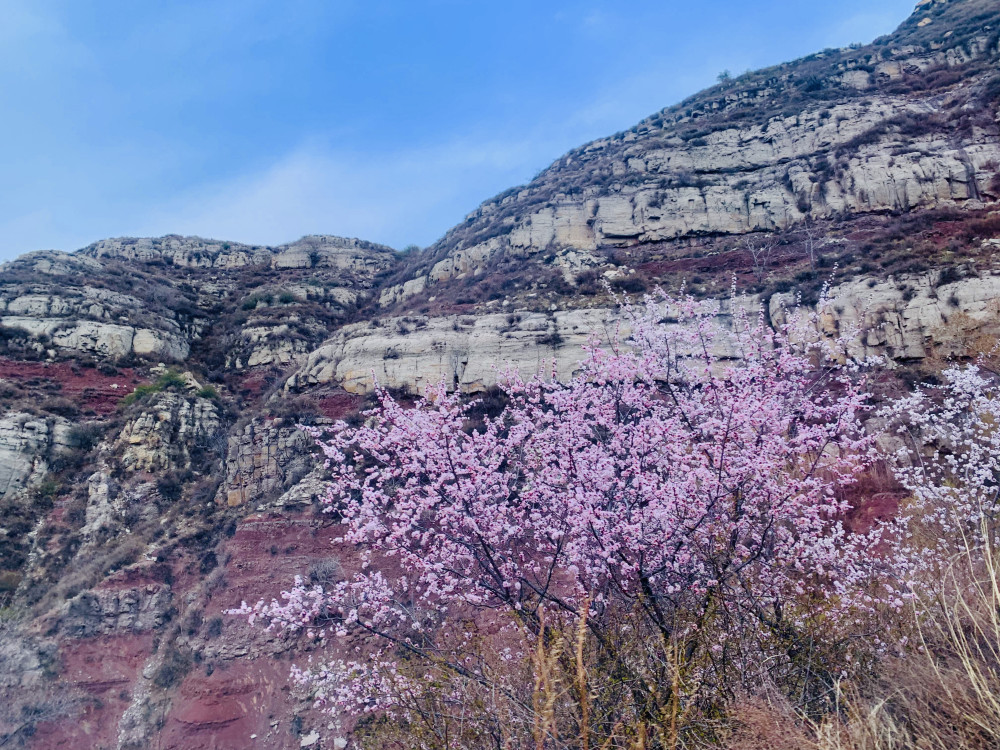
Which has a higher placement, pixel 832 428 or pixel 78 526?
pixel 832 428

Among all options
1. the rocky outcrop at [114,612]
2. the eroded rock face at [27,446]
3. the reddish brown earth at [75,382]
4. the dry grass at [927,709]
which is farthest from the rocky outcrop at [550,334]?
the dry grass at [927,709]

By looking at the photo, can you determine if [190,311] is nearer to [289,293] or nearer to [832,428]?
[289,293]

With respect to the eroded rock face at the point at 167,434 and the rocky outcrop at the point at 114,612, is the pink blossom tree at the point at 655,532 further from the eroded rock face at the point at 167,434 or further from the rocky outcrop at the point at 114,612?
the eroded rock face at the point at 167,434

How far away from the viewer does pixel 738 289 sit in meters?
27.7

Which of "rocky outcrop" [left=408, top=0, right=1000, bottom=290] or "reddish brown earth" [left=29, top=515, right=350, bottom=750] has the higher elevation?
"rocky outcrop" [left=408, top=0, right=1000, bottom=290]

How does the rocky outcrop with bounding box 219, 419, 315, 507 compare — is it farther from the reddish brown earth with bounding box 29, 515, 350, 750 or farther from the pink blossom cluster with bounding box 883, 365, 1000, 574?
the pink blossom cluster with bounding box 883, 365, 1000, 574

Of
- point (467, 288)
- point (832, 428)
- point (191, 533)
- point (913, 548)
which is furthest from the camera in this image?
point (467, 288)

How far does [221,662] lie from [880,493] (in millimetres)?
21341

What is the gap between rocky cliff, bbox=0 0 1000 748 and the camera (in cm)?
1950

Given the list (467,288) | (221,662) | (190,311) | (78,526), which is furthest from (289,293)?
(221,662)

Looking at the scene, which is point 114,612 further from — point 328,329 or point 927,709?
point 328,329

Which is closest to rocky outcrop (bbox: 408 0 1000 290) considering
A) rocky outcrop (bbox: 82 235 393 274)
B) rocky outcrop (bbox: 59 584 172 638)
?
rocky outcrop (bbox: 82 235 393 274)

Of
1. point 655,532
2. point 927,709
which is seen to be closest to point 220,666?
point 655,532

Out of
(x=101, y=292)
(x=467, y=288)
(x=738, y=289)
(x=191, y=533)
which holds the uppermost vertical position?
(x=101, y=292)
